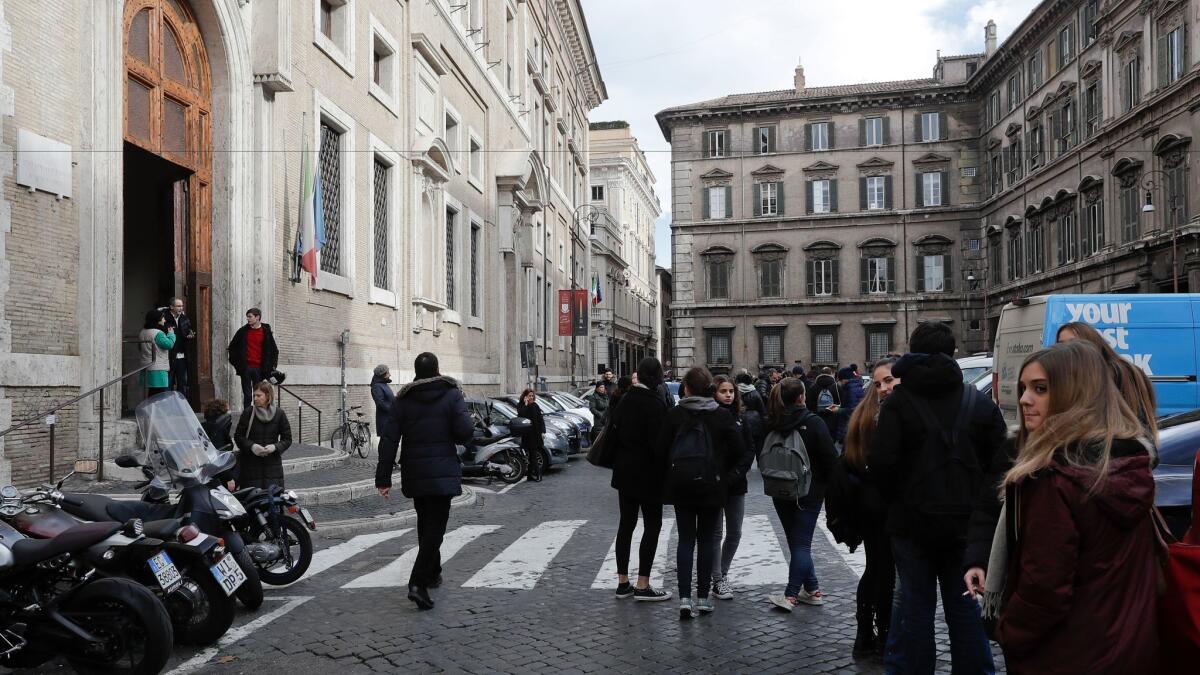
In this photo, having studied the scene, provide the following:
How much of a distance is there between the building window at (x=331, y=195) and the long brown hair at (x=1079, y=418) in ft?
54.7

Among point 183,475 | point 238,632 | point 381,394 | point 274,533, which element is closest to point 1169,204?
point 381,394

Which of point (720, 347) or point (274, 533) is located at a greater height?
point (720, 347)

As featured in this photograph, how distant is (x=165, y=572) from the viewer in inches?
219

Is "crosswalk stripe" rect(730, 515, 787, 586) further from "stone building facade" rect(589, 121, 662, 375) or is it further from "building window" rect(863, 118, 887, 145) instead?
"stone building facade" rect(589, 121, 662, 375)

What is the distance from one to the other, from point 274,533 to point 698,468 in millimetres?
3398

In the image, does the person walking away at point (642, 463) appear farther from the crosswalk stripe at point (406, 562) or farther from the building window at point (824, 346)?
the building window at point (824, 346)

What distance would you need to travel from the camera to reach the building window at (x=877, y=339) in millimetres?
50844

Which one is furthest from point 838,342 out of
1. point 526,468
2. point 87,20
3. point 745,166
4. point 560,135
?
point 87,20

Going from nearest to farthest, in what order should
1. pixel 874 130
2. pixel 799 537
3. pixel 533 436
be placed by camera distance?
1. pixel 799 537
2. pixel 533 436
3. pixel 874 130

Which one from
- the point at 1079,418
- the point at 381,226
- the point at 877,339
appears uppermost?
the point at 381,226

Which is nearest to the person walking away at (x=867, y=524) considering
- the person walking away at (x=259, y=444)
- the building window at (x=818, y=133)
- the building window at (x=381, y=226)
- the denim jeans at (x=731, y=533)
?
the denim jeans at (x=731, y=533)

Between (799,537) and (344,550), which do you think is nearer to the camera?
(799,537)

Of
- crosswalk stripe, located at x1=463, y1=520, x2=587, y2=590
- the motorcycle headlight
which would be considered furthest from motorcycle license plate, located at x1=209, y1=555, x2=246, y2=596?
crosswalk stripe, located at x1=463, y1=520, x2=587, y2=590

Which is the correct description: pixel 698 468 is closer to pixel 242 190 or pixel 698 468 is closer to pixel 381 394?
pixel 381 394
